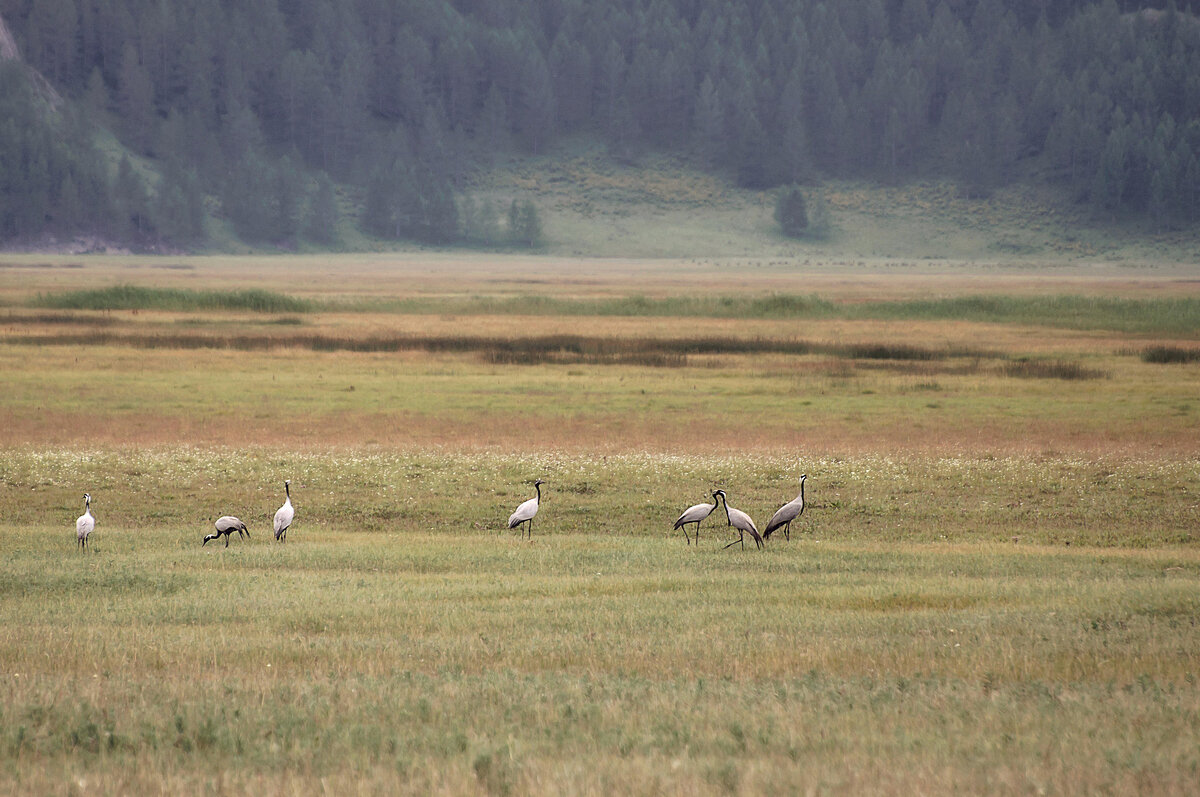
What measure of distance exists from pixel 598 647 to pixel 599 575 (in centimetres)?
497

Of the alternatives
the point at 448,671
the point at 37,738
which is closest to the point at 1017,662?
the point at 448,671

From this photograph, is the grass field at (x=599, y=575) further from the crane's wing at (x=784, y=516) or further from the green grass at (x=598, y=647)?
the crane's wing at (x=784, y=516)

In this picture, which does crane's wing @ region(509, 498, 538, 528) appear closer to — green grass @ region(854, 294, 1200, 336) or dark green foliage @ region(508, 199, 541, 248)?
green grass @ region(854, 294, 1200, 336)

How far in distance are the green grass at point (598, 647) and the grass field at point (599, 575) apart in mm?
58

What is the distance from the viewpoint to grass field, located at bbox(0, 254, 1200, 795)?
8.96 meters

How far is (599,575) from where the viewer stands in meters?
17.7

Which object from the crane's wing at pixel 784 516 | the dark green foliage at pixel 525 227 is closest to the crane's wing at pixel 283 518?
the crane's wing at pixel 784 516

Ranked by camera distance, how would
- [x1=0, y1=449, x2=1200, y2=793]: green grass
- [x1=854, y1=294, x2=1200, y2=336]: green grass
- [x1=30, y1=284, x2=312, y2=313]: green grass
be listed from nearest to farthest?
[x1=0, y1=449, x2=1200, y2=793]: green grass < [x1=854, y1=294, x2=1200, y2=336]: green grass < [x1=30, y1=284, x2=312, y2=313]: green grass

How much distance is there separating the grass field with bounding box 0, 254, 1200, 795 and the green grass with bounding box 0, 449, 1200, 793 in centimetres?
6

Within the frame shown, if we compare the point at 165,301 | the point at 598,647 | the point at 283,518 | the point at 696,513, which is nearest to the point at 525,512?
the point at 696,513

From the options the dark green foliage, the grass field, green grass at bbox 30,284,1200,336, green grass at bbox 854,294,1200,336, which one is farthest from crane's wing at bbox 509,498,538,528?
the dark green foliage

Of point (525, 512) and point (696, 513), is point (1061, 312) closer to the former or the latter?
point (696, 513)

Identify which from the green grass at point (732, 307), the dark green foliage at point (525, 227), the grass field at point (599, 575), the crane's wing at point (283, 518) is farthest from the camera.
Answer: the dark green foliage at point (525, 227)

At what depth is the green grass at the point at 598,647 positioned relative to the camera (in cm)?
866
